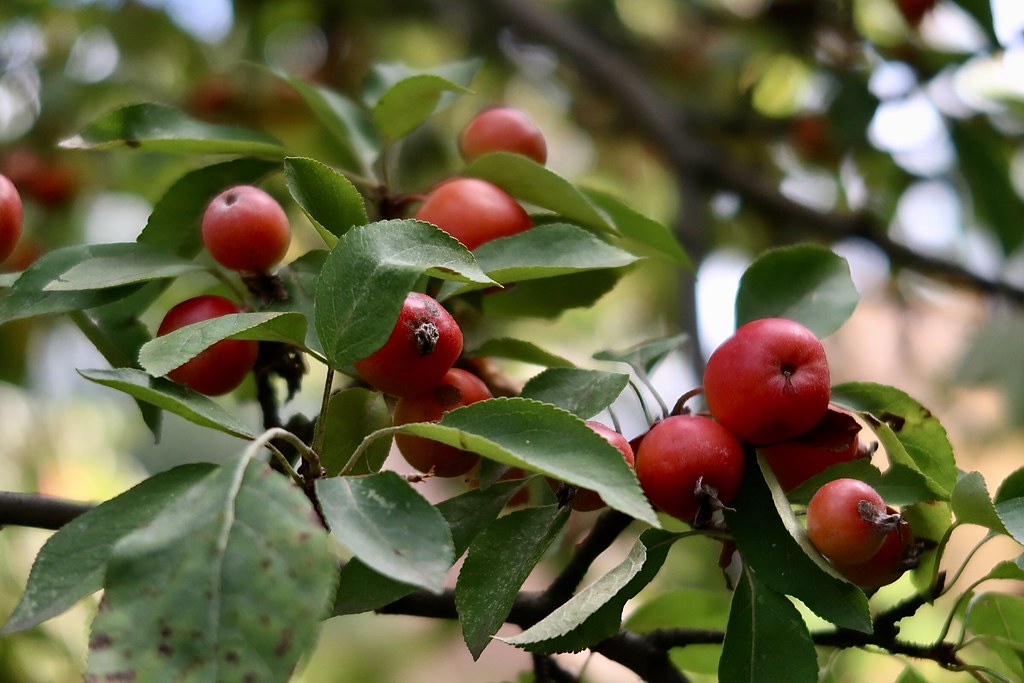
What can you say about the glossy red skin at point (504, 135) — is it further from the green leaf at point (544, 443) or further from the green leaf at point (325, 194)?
the green leaf at point (544, 443)

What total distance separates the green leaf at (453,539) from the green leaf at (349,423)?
0.20ft

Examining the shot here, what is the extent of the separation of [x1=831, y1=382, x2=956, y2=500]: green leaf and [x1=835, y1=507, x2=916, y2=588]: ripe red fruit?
55 millimetres

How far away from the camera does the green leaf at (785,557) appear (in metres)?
0.59

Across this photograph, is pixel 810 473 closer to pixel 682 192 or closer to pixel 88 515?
pixel 88 515

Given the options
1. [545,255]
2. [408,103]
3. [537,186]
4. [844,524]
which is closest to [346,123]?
[408,103]

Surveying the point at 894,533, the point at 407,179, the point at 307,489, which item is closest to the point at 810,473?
the point at 894,533

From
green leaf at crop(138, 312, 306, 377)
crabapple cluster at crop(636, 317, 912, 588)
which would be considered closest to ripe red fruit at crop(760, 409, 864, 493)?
crabapple cluster at crop(636, 317, 912, 588)

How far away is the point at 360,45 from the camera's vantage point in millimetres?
2467

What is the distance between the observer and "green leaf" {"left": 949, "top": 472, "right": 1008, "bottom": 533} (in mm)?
587

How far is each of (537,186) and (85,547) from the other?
1.30ft

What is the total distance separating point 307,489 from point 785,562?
29 cm

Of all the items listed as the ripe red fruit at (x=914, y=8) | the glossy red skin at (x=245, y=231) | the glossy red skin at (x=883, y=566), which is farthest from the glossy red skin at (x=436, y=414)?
the ripe red fruit at (x=914, y=8)

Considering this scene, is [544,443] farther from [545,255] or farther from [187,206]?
[187,206]

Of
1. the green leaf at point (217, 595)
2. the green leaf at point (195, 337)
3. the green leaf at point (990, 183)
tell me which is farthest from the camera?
the green leaf at point (990, 183)
